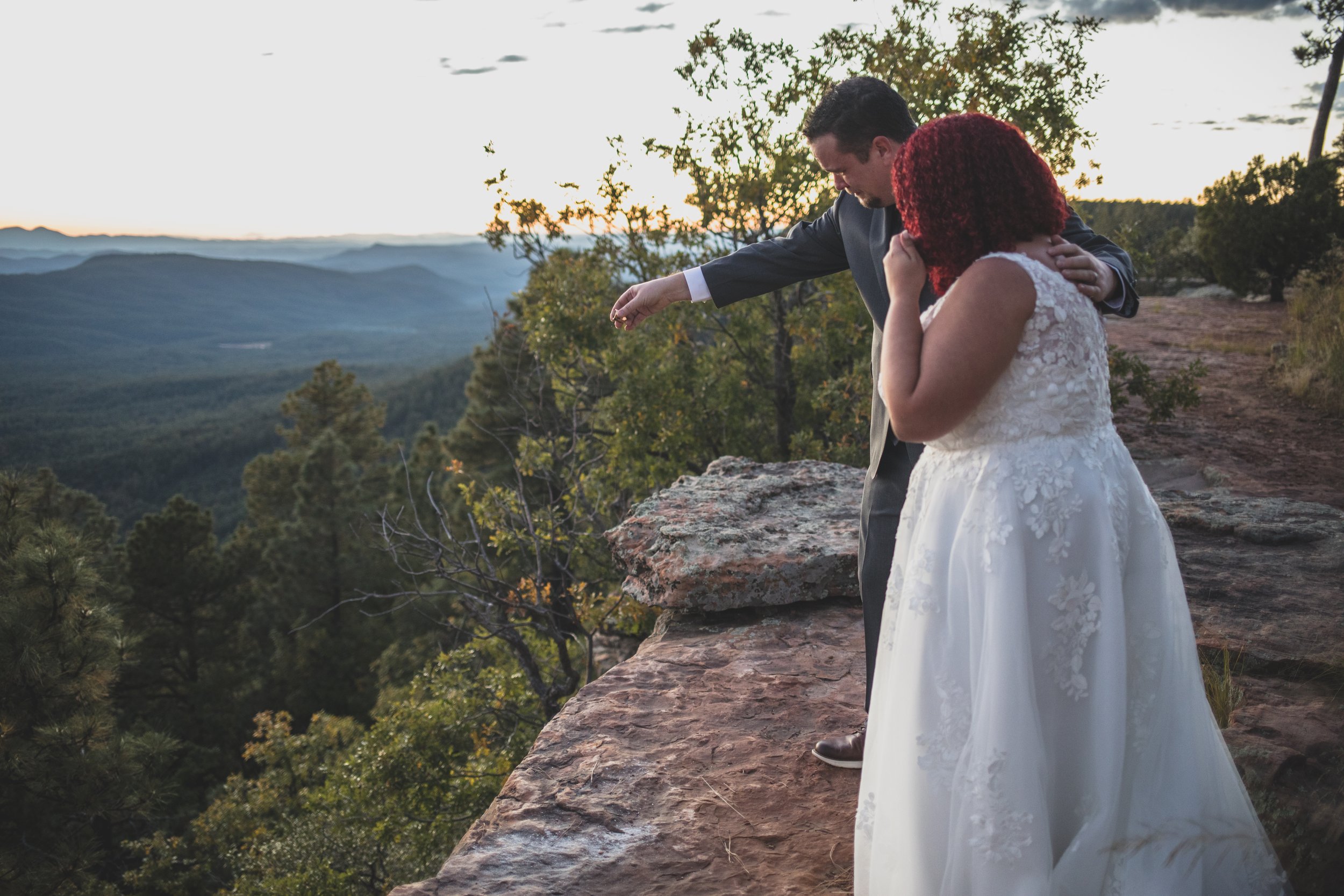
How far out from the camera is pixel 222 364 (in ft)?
520

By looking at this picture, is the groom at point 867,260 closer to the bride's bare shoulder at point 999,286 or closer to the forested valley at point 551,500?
the bride's bare shoulder at point 999,286

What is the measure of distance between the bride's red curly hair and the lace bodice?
0.23 ft

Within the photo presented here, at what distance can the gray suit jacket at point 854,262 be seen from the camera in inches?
91.2

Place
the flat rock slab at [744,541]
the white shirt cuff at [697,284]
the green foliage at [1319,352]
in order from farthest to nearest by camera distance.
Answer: the green foliage at [1319,352] → the flat rock slab at [744,541] → the white shirt cuff at [697,284]

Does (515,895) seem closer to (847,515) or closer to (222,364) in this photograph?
(847,515)

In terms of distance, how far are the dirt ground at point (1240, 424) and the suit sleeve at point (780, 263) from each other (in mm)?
4013

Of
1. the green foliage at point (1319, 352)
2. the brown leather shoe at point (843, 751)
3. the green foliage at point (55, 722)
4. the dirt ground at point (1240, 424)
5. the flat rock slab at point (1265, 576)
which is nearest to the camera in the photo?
the brown leather shoe at point (843, 751)

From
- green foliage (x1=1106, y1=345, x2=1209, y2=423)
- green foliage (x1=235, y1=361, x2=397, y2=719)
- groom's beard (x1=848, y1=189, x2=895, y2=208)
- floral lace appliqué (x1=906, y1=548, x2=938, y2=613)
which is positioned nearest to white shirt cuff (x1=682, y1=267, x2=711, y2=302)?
groom's beard (x1=848, y1=189, x2=895, y2=208)

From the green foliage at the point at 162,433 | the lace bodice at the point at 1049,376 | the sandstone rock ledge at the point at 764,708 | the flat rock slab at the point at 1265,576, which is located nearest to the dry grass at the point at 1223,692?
the sandstone rock ledge at the point at 764,708

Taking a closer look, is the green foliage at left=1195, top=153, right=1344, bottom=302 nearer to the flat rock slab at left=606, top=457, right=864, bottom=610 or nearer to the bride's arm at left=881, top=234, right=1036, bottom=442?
the flat rock slab at left=606, top=457, right=864, bottom=610

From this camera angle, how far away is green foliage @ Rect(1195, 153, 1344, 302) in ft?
50.6

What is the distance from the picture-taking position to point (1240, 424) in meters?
7.70

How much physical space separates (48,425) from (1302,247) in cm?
9473

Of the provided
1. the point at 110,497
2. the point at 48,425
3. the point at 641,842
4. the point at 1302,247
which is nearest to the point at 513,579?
the point at 1302,247
